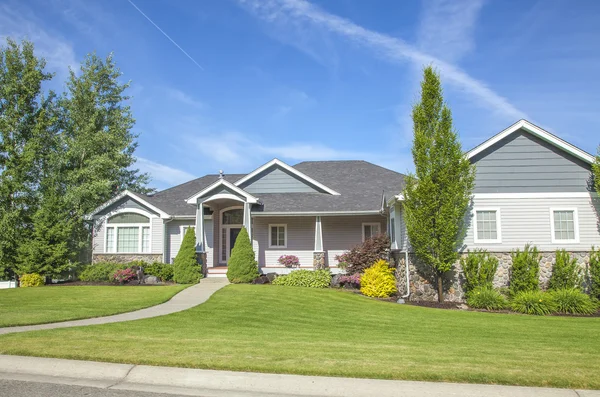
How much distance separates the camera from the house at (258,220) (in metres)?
22.8

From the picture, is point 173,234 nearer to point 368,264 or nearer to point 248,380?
point 368,264

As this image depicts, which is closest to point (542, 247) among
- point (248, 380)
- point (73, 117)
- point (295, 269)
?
point (295, 269)

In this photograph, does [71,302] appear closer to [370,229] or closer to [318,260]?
[318,260]

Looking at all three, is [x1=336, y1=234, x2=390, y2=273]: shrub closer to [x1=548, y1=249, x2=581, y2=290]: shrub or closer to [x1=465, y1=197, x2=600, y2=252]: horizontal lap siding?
[x1=465, y1=197, x2=600, y2=252]: horizontal lap siding

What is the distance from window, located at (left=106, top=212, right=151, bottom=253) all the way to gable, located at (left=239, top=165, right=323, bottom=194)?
18.1 feet

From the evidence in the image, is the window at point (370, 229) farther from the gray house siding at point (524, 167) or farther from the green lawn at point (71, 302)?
the green lawn at point (71, 302)

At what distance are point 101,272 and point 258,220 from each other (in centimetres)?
786

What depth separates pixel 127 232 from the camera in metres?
24.3

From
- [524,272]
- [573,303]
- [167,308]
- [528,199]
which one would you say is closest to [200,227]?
[167,308]

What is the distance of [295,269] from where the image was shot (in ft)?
73.8

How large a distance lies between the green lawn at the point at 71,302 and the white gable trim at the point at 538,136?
12451 mm

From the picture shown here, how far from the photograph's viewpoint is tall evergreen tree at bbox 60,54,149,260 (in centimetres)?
2612

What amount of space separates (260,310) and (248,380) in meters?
7.71

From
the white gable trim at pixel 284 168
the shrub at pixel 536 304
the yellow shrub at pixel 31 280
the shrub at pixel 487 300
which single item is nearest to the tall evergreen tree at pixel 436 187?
the shrub at pixel 487 300
